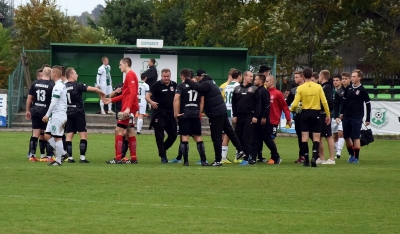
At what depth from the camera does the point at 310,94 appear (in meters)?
18.4

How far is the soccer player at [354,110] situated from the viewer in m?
20.4

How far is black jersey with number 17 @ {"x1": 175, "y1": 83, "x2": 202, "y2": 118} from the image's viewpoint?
723 inches

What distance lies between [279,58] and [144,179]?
2433cm

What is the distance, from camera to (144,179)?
1578cm

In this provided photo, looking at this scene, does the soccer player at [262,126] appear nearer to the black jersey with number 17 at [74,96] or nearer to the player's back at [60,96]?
the black jersey with number 17 at [74,96]

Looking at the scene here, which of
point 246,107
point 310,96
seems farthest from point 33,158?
point 310,96

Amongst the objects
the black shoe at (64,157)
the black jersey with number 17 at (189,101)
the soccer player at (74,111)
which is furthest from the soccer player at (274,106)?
the black shoe at (64,157)

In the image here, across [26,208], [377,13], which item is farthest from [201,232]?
[377,13]

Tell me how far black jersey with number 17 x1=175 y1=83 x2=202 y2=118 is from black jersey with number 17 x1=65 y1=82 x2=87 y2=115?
6.61 ft

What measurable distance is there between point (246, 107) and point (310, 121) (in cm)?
134

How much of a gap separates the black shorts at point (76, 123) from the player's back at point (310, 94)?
4.48 m

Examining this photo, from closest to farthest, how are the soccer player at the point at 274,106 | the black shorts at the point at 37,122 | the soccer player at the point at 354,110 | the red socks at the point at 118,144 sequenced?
the red socks at the point at 118,144
the black shorts at the point at 37,122
the soccer player at the point at 274,106
the soccer player at the point at 354,110

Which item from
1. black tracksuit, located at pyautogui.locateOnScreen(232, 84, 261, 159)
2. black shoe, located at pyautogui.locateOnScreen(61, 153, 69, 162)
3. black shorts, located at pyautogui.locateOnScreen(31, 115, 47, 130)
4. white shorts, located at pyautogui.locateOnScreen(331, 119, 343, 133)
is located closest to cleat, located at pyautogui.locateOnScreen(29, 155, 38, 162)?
black shorts, located at pyautogui.locateOnScreen(31, 115, 47, 130)

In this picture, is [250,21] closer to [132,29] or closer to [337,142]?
[337,142]
